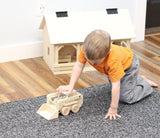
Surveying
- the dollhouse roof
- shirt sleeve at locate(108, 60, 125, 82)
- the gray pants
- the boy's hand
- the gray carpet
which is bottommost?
the gray carpet

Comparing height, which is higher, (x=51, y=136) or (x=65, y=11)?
(x=65, y=11)

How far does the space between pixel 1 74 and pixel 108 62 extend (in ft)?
2.51

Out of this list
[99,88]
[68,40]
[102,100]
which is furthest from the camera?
[68,40]

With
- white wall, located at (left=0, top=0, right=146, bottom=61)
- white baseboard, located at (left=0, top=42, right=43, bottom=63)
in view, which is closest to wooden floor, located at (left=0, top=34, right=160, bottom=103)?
white baseboard, located at (left=0, top=42, right=43, bottom=63)

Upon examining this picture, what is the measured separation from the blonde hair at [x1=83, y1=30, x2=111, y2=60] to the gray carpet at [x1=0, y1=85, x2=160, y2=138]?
299 mm

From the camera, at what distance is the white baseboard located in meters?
2.07

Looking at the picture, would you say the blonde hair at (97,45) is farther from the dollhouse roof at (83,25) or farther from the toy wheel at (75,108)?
the dollhouse roof at (83,25)

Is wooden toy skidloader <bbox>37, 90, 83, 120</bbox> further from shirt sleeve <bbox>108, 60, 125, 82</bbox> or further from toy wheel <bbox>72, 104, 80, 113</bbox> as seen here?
shirt sleeve <bbox>108, 60, 125, 82</bbox>

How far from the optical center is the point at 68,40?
187cm

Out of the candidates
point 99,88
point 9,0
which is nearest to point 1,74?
point 9,0

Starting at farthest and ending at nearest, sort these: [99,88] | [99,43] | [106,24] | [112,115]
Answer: [106,24]
[99,88]
[112,115]
[99,43]

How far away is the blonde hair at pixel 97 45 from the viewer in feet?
4.27

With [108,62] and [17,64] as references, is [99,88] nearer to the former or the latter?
[108,62]

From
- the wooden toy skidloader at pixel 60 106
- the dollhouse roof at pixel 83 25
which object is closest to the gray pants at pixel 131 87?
the wooden toy skidloader at pixel 60 106
